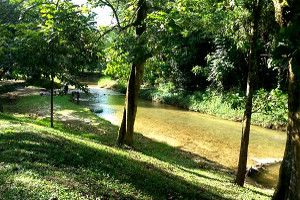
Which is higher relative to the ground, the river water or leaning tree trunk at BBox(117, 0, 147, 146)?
leaning tree trunk at BBox(117, 0, 147, 146)

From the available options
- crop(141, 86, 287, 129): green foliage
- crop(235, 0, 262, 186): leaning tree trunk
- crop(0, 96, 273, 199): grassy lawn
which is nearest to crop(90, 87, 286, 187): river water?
crop(141, 86, 287, 129): green foliage

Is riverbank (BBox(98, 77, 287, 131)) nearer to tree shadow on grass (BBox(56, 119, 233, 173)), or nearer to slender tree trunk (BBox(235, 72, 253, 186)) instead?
tree shadow on grass (BBox(56, 119, 233, 173))

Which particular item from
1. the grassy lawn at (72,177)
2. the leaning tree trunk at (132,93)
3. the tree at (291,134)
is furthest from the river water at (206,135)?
the tree at (291,134)

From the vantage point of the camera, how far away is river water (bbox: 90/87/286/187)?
22922mm

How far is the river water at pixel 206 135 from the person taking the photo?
22922 mm

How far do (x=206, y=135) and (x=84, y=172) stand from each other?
64.6 feet

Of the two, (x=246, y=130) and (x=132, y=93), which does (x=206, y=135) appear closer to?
(x=132, y=93)

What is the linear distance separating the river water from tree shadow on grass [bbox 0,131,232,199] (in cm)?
955

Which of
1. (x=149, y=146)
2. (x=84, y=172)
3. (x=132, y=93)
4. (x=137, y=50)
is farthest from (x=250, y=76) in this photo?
(x=149, y=146)

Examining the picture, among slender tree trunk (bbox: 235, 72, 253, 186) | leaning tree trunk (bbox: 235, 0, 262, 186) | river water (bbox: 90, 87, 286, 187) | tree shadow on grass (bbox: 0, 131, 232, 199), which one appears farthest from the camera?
river water (bbox: 90, 87, 286, 187)

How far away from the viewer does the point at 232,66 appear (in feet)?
124

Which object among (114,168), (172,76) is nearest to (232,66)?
(172,76)

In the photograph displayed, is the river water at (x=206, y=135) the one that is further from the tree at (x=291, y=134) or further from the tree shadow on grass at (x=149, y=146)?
the tree at (x=291, y=134)

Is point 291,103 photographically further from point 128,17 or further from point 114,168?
point 128,17
